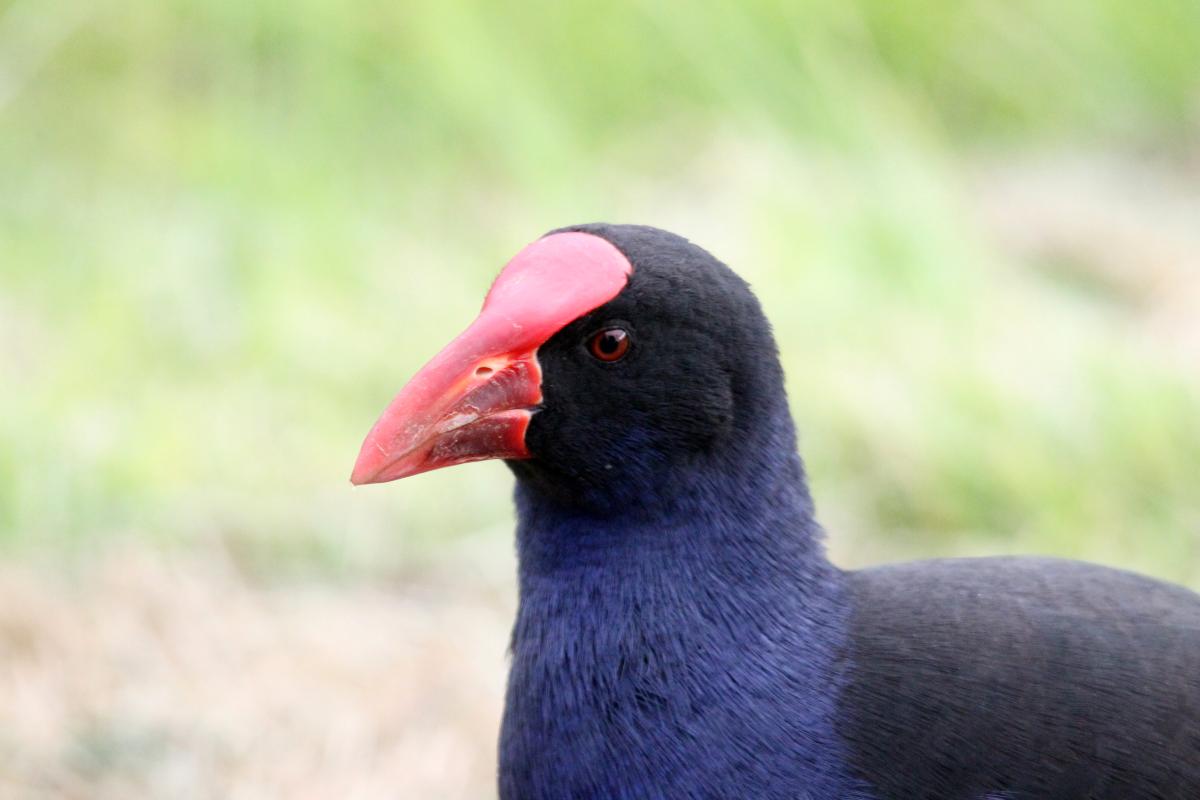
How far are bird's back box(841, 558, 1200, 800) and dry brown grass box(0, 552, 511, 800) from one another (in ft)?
3.19

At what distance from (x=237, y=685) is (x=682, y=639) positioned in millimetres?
1181

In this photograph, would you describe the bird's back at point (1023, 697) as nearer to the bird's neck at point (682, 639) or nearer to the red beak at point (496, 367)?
the bird's neck at point (682, 639)

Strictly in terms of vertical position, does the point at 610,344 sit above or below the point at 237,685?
above

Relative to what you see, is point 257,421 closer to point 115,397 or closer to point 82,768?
point 115,397

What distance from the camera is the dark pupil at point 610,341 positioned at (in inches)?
65.5

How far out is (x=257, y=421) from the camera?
3.34 m

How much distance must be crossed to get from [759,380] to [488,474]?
62.0 inches

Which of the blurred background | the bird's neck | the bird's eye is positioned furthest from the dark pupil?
the blurred background

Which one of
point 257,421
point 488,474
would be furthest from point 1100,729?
point 257,421

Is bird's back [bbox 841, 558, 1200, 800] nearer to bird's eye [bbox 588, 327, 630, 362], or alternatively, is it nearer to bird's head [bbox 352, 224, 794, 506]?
bird's head [bbox 352, 224, 794, 506]

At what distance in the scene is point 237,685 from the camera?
102 inches

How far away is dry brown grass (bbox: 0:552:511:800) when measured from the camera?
2336 millimetres

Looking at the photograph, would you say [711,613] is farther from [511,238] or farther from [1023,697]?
[511,238]

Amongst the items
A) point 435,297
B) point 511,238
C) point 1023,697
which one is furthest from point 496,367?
point 511,238
